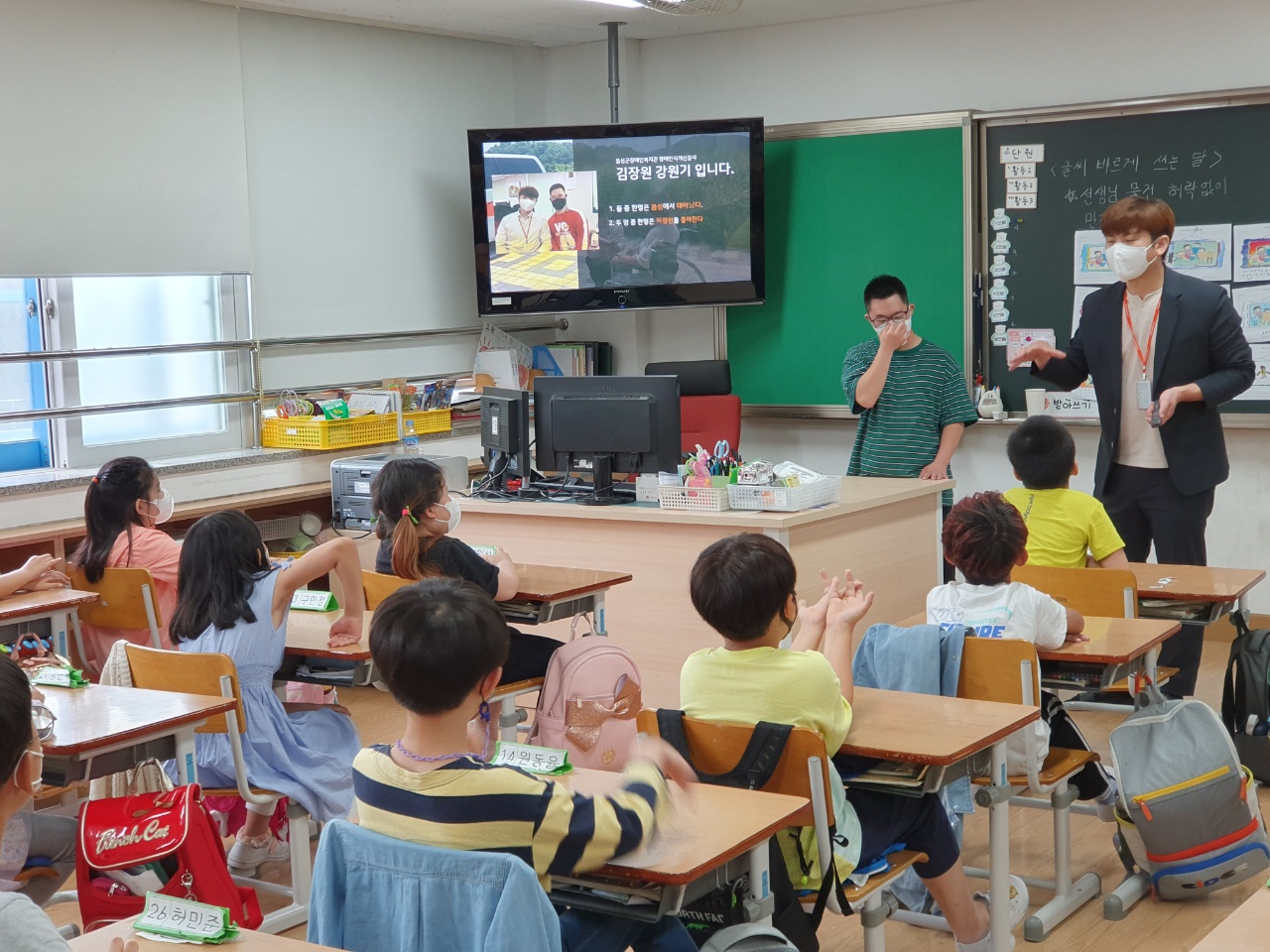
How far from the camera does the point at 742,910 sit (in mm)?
2174

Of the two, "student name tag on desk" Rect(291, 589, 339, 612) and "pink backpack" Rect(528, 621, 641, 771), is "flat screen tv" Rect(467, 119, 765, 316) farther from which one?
"pink backpack" Rect(528, 621, 641, 771)

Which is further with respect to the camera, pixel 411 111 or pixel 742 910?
pixel 411 111

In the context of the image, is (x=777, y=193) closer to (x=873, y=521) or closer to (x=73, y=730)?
(x=873, y=521)

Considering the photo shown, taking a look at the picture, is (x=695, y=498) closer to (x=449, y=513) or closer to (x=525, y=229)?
(x=449, y=513)

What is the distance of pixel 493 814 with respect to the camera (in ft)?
5.85

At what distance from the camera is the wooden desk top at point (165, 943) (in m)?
1.67

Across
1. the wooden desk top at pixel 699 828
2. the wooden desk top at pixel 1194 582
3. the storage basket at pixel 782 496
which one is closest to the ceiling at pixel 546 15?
the storage basket at pixel 782 496

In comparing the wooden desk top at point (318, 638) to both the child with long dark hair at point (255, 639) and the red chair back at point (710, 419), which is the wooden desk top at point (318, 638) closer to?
the child with long dark hair at point (255, 639)

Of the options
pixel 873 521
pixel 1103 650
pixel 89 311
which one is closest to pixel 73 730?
pixel 1103 650

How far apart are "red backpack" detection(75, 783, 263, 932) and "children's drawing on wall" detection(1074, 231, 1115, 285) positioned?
15.6 ft

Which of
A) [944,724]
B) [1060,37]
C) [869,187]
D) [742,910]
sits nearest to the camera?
[742,910]

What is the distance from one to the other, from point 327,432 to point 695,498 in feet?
6.48

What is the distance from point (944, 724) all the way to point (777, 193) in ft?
Result: 15.3

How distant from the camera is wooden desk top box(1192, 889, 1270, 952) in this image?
1.47 meters
